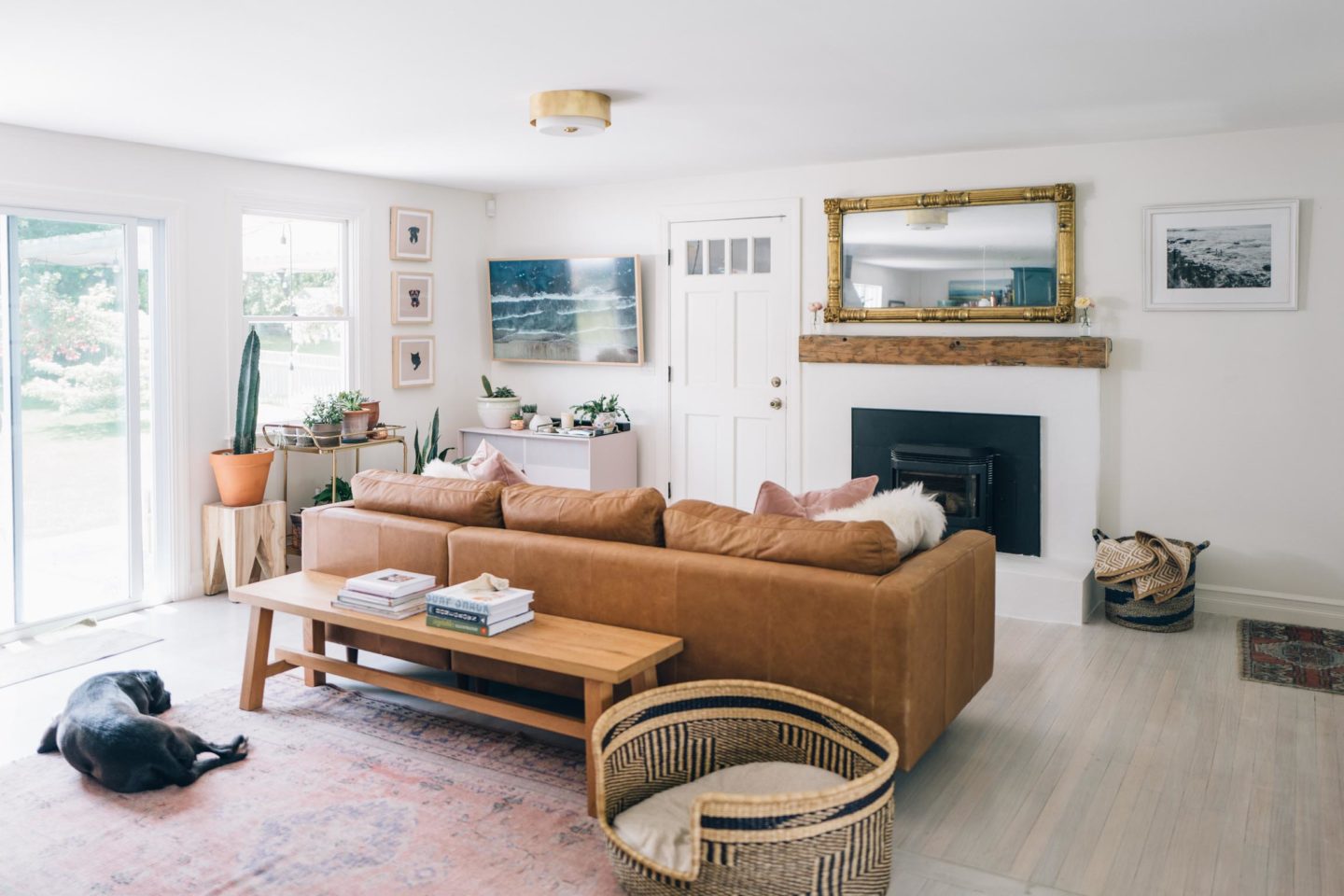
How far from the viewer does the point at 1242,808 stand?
295 cm

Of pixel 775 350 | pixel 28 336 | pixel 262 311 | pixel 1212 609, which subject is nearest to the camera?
pixel 28 336

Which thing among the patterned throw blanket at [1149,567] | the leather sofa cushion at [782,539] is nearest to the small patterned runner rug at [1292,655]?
the patterned throw blanket at [1149,567]

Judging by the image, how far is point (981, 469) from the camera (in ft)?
17.8

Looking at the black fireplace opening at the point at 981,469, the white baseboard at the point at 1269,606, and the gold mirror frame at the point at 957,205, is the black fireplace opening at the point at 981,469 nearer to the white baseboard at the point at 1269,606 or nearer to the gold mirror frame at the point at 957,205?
the gold mirror frame at the point at 957,205

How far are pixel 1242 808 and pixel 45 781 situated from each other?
355 cm

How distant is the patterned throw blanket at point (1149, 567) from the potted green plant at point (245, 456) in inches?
167

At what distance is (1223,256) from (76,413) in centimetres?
556

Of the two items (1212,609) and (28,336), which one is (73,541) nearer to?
(28,336)

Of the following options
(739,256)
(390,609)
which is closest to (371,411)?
(739,256)

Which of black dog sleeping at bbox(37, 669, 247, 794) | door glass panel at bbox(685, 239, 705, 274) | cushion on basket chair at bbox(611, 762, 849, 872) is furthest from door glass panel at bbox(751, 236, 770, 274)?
black dog sleeping at bbox(37, 669, 247, 794)

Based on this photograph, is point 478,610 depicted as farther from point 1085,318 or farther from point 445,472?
point 1085,318

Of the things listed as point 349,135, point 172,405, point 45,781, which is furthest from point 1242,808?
point 172,405

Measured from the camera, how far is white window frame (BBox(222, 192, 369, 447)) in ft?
18.1

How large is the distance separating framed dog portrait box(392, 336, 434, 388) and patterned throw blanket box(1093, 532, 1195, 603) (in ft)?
14.0
